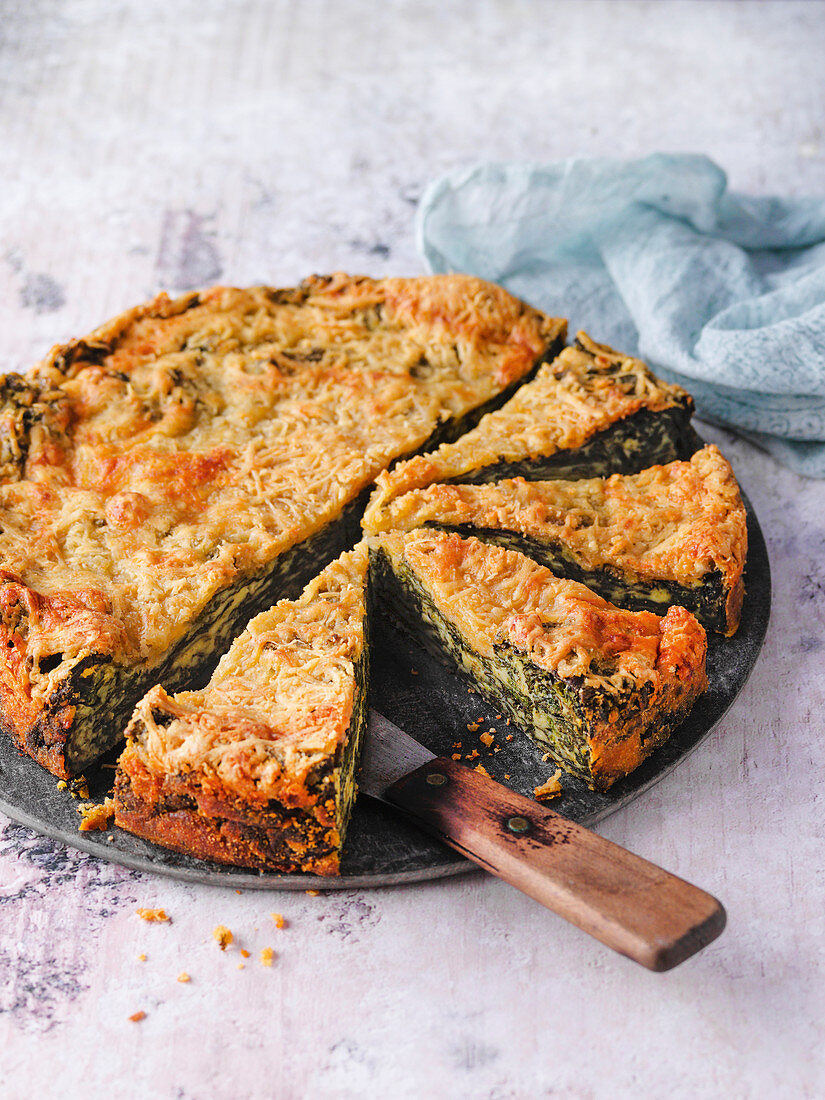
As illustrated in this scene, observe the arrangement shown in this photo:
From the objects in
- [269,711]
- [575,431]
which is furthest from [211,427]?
[269,711]

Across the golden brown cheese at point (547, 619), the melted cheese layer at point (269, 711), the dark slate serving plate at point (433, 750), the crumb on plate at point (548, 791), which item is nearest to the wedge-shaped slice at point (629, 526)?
the golden brown cheese at point (547, 619)

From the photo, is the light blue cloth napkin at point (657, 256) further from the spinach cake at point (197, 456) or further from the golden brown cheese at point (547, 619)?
the golden brown cheese at point (547, 619)

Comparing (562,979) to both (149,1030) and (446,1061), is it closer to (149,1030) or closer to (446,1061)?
(446,1061)

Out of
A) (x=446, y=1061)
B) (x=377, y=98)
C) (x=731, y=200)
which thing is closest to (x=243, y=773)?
(x=446, y=1061)

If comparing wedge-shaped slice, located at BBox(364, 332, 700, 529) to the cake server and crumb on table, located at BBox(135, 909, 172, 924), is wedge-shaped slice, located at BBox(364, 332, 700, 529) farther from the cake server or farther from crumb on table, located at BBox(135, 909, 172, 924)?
crumb on table, located at BBox(135, 909, 172, 924)

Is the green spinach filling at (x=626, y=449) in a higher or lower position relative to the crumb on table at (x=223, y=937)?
higher

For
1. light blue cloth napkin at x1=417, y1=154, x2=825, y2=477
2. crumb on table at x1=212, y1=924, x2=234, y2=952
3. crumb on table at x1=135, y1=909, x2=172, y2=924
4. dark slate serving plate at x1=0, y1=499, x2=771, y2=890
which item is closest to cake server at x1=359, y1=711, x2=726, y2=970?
dark slate serving plate at x1=0, y1=499, x2=771, y2=890
